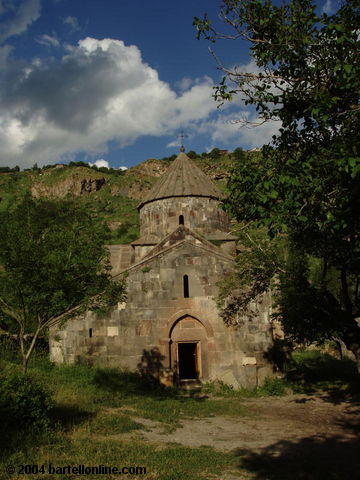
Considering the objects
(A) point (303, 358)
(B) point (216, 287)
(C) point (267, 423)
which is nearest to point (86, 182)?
(A) point (303, 358)

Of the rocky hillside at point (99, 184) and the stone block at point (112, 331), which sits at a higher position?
the rocky hillside at point (99, 184)

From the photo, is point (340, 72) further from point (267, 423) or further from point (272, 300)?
point (272, 300)

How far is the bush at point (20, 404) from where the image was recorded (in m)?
6.34

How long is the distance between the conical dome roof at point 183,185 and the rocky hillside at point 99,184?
25740mm

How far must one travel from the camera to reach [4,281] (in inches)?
311

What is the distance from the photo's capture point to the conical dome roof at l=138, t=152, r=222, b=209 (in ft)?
53.2

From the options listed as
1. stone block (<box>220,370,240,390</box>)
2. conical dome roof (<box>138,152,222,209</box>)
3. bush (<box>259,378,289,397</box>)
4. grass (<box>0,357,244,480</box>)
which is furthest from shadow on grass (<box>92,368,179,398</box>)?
conical dome roof (<box>138,152,222,209</box>)

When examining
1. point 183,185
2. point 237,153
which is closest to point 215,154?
point 237,153

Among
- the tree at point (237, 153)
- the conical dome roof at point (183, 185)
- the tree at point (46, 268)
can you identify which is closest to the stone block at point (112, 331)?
the tree at point (46, 268)

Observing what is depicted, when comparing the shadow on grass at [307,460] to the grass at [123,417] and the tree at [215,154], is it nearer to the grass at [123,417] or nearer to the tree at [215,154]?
the grass at [123,417]

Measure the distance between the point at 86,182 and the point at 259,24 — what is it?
50.3 meters

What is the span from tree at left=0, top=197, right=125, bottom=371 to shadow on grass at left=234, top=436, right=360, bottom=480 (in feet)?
14.0

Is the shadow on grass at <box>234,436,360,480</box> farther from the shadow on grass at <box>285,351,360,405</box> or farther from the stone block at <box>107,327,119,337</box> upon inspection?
the stone block at <box>107,327,119,337</box>

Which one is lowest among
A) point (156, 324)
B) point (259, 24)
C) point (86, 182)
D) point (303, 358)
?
point (303, 358)
